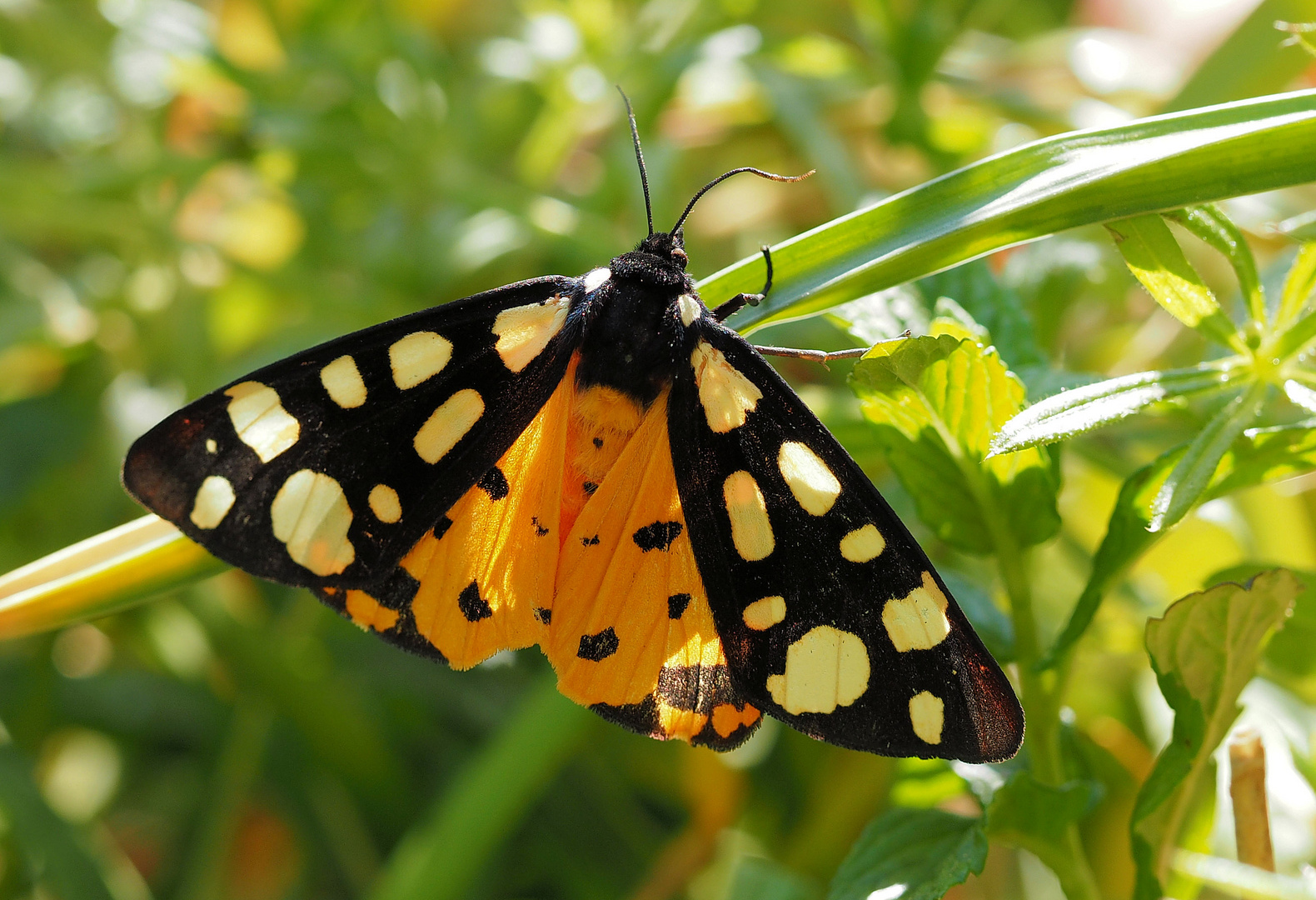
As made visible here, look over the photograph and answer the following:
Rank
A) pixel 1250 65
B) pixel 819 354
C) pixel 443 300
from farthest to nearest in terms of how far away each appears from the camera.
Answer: pixel 443 300 < pixel 1250 65 < pixel 819 354

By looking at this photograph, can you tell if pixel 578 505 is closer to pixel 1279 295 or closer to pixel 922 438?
pixel 922 438

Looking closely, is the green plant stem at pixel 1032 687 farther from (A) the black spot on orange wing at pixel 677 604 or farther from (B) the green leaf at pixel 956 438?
(A) the black spot on orange wing at pixel 677 604

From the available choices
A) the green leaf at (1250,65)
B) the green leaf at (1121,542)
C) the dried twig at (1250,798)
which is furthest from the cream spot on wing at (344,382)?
the green leaf at (1250,65)

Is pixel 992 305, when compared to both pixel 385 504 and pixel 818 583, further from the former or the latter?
pixel 385 504

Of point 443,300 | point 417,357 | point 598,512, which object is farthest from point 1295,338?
point 443,300

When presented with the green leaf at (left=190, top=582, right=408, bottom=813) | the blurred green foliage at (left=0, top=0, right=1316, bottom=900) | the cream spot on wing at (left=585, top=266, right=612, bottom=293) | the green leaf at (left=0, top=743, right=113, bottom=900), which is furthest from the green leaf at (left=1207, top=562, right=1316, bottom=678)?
the green leaf at (left=0, top=743, right=113, bottom=900)

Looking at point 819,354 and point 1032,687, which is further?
point 819,354

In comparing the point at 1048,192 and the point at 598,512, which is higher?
the point at 1048,192
